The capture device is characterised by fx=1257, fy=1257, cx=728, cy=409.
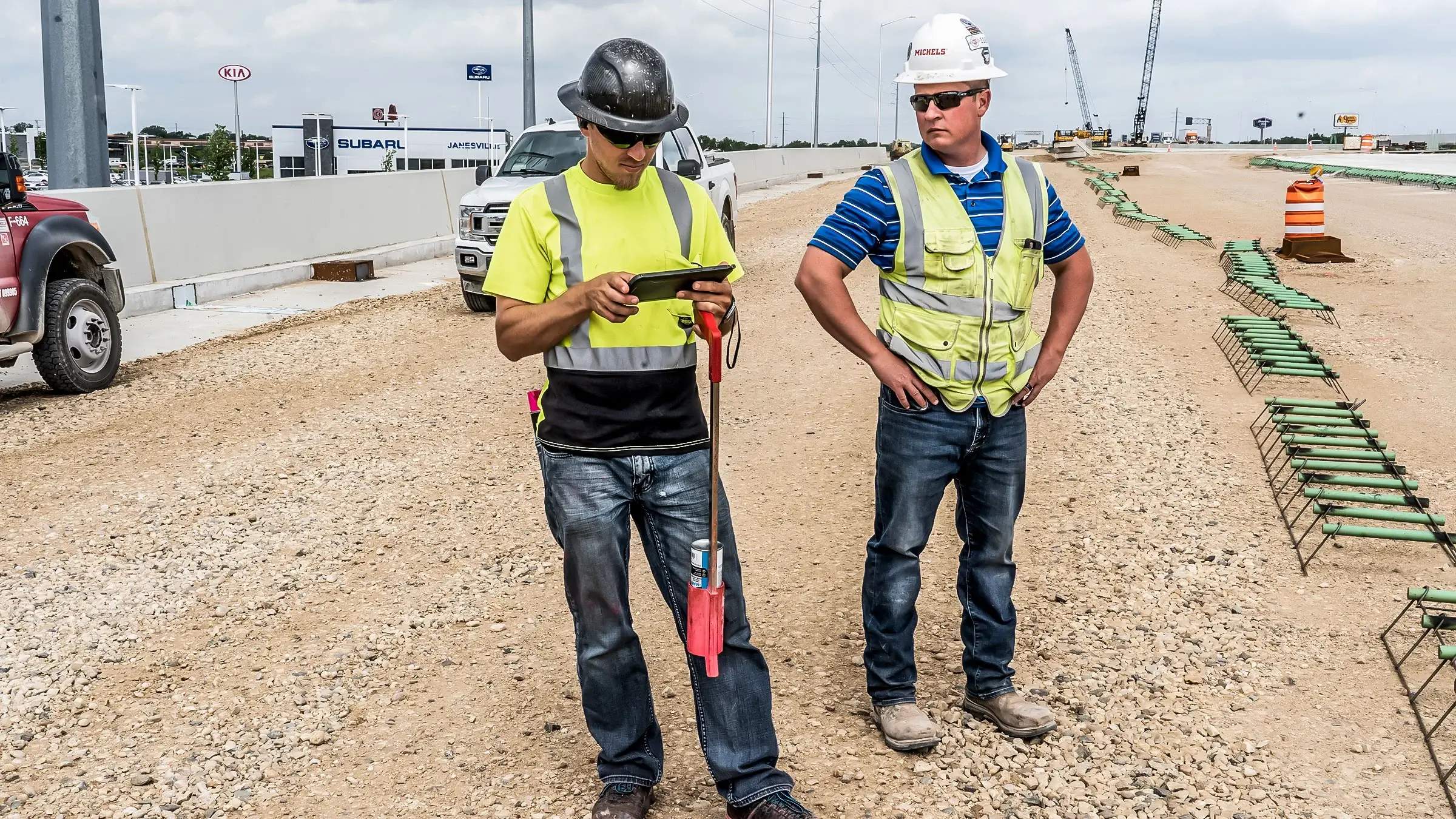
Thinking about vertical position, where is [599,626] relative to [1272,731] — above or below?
above

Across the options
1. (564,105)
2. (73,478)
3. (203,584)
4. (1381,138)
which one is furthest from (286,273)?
(1381,138)

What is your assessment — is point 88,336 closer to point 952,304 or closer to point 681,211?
point 681,211

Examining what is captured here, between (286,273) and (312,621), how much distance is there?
11857mm

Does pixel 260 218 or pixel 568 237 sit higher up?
pixel 260 218

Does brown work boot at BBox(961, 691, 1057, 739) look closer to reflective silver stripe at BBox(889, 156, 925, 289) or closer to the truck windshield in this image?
reflective silver stripe at BBox(889, 156, 925, 289)

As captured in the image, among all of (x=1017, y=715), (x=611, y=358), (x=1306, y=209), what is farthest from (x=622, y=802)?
(x=1306, y=209)

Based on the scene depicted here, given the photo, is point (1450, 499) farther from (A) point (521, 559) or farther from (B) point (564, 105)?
(B) point (564, 105)

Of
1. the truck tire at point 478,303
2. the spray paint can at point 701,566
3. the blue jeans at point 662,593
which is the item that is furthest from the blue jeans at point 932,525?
the truck tire at point 478,303

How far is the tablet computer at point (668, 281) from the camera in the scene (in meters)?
2.97

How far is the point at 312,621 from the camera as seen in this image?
5164 mm

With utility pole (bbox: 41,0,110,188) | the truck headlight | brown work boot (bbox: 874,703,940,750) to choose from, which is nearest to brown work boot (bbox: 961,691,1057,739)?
brown work boot (bbox: 874,703,940,750)

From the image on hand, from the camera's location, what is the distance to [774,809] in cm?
335

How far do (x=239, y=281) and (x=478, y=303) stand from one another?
3.46m

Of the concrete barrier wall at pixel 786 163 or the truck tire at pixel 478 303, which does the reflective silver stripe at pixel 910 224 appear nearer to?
the truck tire at pixel 478 303
